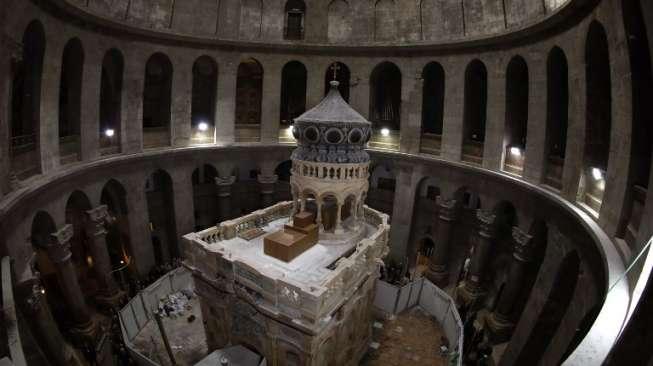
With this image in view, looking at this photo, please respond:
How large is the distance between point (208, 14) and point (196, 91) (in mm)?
7237

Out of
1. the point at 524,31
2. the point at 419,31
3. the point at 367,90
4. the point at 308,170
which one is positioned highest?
the point at 419,31

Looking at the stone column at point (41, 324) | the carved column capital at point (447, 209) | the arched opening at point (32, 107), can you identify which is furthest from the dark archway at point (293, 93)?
the stone column at point (41, 324)

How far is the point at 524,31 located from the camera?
1569 cm

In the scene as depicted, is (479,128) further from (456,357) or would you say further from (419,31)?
(456,357)

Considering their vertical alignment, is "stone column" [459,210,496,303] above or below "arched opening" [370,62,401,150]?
below

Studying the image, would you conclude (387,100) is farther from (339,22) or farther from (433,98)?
(339,22)

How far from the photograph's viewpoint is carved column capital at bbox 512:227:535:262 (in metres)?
16.0

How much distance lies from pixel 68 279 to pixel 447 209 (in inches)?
797

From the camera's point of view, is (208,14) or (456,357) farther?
(208,14)

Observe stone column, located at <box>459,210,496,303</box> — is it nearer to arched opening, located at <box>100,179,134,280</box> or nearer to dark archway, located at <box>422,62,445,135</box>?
dark archway, located at <box>422,62,445,135</box>

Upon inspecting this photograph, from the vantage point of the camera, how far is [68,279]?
16.1 meters

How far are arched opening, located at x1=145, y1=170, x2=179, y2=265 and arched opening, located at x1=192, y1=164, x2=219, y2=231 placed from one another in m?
2.12

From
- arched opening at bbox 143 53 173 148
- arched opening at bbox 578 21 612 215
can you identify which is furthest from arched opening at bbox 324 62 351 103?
arched opening at bbox 578 21 612 215

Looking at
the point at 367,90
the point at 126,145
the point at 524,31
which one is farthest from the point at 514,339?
the point at 126,145
